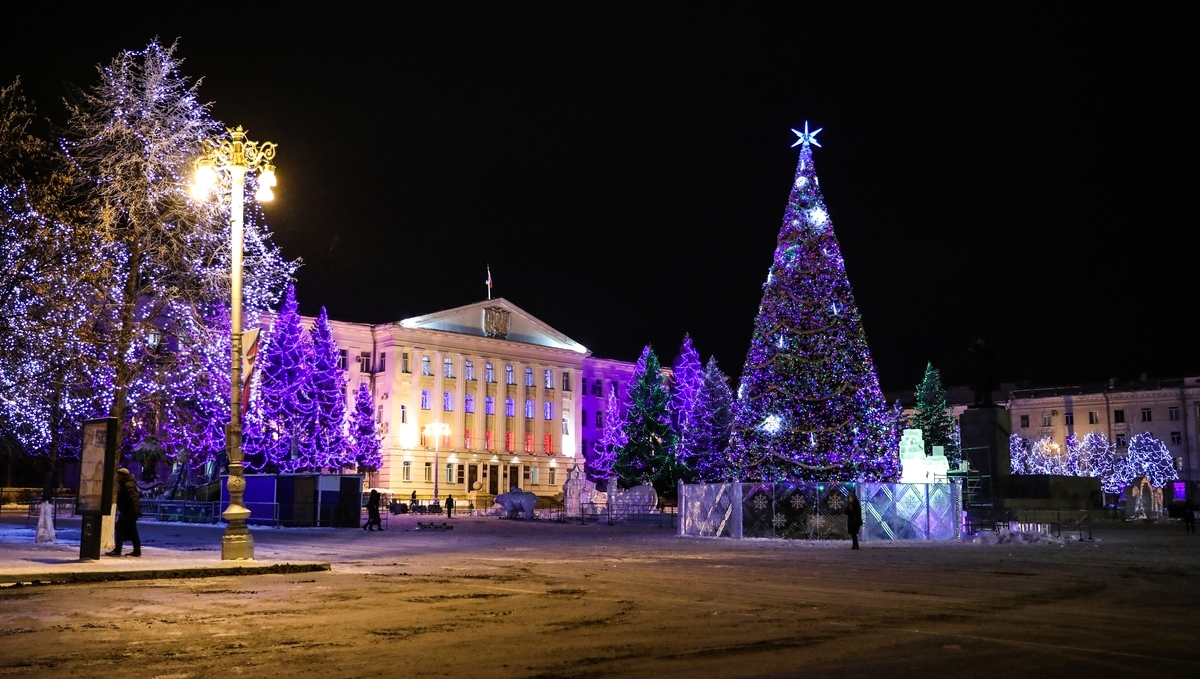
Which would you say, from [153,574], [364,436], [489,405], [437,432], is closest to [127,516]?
[153,574]

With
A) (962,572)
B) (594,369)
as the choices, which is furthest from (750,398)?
(594,369)

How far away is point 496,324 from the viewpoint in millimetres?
93125

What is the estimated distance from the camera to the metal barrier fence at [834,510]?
97.7 ft

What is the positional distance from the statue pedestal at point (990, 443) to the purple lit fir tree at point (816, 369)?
22.8 ft

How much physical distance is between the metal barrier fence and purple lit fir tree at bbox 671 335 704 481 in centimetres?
3916

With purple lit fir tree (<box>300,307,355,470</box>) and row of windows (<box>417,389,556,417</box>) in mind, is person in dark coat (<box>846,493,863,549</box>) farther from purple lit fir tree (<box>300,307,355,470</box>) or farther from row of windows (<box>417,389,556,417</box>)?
row of windows (<box>417,389,556,417</box>)

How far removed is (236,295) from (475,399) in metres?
72.0

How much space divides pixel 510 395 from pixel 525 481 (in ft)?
25.5

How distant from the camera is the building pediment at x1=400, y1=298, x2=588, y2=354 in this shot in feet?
291

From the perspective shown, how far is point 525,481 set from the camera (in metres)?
92.1

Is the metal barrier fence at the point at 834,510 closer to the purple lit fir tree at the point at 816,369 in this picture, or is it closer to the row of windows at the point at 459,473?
the purple lit fir tree at the point at 816,369

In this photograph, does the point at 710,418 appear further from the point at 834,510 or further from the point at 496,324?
the point at 834,510

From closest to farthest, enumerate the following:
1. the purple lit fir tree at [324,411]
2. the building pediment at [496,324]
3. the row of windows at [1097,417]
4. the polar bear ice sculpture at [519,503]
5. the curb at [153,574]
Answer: the curb at [153,574], the polar bear ice sculpture at [519,503], the purple lit fir tree at [324,411], the building pediment at [496,324], the row of windows at [1097,417]

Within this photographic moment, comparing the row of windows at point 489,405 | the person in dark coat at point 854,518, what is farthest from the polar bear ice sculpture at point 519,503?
the row of windows at point 489,405
